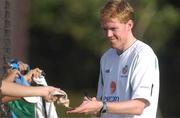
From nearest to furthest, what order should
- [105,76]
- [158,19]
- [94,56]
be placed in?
[105,76] < [158,19] < [94,56]

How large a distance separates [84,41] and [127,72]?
2431 cm

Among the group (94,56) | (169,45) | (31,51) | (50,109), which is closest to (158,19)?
(169,45)

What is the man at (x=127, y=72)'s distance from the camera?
20.9ft

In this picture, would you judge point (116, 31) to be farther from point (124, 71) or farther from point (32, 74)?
point (32, 74)

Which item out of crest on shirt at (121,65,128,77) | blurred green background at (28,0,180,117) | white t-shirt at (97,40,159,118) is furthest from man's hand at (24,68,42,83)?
blurred green background at (28,0,180,117)

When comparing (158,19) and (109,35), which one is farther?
(158,19)

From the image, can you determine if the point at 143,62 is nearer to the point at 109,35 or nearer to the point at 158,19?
the point at 109,35

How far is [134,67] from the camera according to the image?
648 cm

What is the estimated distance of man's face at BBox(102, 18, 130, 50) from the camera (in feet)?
21.1

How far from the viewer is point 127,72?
6.54m

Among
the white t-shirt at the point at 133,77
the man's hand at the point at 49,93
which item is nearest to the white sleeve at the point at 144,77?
the white t-shirt at the point at 133,77

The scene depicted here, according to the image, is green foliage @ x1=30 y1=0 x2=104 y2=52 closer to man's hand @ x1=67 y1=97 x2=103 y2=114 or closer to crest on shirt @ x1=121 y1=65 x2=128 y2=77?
crest on shirt @ x1=121 y1=65 x2=128 y2=77

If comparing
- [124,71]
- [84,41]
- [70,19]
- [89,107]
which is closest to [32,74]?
[124,71]

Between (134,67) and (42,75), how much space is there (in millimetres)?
861
